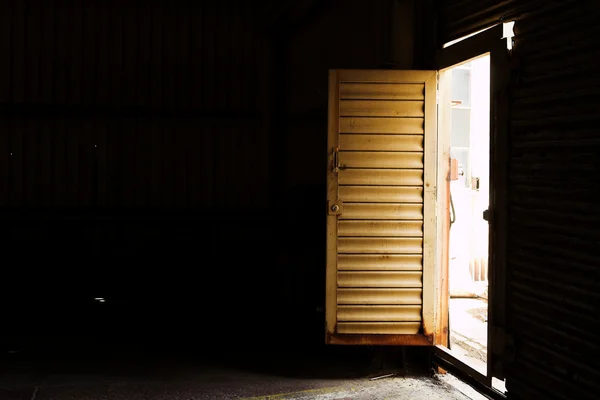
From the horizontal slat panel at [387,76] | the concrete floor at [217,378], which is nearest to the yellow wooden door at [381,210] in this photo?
the horizontal slat panel at [387,76]

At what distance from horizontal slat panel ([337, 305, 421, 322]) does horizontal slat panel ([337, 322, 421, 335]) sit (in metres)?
0.03

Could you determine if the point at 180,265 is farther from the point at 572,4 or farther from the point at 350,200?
the point at 572,4

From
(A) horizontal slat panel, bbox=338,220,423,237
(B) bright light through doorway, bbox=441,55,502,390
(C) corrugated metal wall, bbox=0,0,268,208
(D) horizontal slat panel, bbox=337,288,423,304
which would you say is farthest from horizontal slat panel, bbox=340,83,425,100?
(C) corrugated metal wall, bbox=0,0,268,208

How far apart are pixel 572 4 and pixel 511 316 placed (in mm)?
1697

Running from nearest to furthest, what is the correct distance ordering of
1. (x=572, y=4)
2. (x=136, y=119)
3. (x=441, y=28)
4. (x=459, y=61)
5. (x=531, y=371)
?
(x=572, y=4) < (x=531, y=371) < (x=459, y=61) < (x=441, y=28) < (x=136, y=119)

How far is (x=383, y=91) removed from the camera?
183 inches

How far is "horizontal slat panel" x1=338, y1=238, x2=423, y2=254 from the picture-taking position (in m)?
4.63

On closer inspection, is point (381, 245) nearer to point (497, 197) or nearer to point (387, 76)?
point (497, 197)

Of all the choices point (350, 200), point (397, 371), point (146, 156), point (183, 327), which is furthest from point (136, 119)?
point (397, 371)

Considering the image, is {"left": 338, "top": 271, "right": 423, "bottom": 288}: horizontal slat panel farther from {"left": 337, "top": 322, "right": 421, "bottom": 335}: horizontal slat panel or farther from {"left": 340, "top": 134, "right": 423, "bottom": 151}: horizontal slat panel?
{"left": 340, "top": 134, "right": 423, "bottom": 151}: horizontal slat panel

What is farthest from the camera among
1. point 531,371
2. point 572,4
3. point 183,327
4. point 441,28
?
point 183,327

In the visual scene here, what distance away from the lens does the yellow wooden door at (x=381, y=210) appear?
4625 millimetres

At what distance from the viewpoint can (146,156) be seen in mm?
8320

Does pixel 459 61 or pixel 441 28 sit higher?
pixel 441 28
